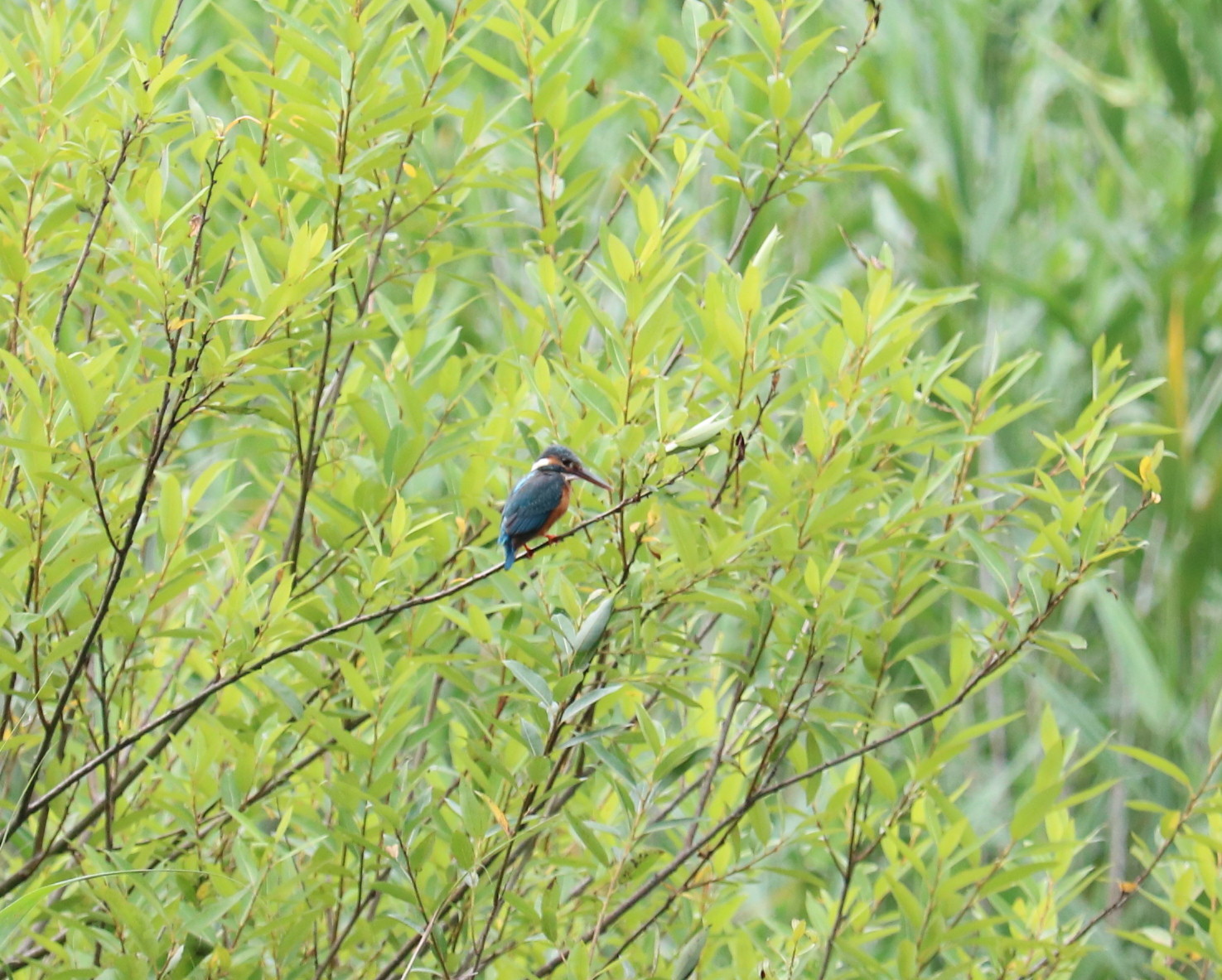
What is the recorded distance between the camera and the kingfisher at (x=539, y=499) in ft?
8.53

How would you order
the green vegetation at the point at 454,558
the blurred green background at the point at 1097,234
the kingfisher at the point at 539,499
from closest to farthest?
the green vegetation at the point at 454,558 → the kingfisher at the point at 539,499 → the blurred green background at the point at 1097,234

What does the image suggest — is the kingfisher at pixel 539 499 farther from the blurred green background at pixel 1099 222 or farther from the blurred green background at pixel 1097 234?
the blurred green background at pixel 1097 234

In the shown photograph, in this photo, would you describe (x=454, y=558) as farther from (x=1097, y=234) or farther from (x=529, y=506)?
(x=1097, y=234)

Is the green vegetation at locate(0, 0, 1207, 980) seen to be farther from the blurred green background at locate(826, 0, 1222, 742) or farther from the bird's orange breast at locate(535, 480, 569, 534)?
the blurred green background at locate(826, 0, 1222, 742)

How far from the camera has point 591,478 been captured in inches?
99.6

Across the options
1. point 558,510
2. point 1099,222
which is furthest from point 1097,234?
point 558,510

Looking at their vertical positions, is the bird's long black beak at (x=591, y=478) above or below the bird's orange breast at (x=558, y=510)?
above

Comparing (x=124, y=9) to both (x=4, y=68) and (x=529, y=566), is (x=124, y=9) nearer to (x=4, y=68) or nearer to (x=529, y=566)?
(x=4, y=68)

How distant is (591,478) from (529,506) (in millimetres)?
162

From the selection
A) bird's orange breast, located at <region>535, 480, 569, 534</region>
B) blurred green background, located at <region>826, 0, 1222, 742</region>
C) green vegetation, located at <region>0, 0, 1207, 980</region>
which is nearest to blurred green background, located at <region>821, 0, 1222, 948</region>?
blurred green background, located at <region>826, 0, 1222, 742</region>

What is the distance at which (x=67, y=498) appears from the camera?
2453mm

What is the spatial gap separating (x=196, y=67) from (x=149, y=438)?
722 mm

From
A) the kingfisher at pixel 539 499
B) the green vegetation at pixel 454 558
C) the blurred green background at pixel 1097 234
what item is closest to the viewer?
the green vegetation at pixel 454 558

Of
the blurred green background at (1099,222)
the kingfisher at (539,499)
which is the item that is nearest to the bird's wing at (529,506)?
the kingfisher at (539,499)
